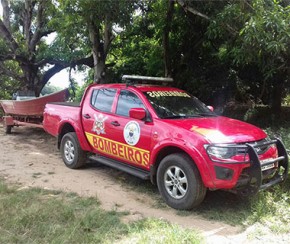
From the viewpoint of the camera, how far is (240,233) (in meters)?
4.16

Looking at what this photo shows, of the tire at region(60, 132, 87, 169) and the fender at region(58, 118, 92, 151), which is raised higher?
the fender at region(58, 118, 92, 151)

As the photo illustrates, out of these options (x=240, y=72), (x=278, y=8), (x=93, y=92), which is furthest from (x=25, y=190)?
(x=240, y=72)

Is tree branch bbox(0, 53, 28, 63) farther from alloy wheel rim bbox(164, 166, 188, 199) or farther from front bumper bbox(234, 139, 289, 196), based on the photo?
front bumper bbox(234, 139, 289, 196)

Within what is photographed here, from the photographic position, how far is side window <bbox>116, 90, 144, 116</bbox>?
19.1 feet

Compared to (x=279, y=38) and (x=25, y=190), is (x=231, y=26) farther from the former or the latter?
(x=25, y=190)

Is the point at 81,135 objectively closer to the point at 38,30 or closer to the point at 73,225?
the point at 73,225

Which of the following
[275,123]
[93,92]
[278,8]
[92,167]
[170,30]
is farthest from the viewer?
[170,30]

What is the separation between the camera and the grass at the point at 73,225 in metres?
3.82

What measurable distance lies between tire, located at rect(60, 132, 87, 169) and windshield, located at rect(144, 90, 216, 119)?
6.86ft

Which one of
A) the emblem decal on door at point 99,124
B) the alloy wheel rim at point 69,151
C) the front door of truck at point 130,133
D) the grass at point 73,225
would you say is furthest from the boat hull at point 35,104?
the grass at point 73,225

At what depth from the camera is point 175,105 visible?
585 cm

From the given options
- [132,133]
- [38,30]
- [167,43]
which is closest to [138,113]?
[132,133]

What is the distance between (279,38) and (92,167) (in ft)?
14.8

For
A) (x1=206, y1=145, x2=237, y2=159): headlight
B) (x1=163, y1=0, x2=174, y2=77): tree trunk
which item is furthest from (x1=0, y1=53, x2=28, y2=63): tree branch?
(x1=206, y1=145, x2=237, y2=159): headlight
